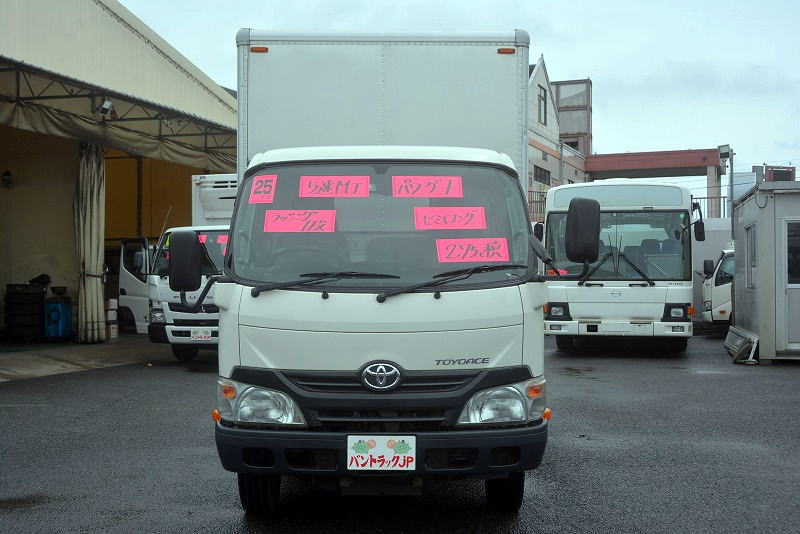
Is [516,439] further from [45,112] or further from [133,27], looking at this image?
[133,27]

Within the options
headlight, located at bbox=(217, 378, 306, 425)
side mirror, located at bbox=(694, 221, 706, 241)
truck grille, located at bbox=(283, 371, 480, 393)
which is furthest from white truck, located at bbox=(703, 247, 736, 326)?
headlight, located at bbox=(217, 378, 306, 425)

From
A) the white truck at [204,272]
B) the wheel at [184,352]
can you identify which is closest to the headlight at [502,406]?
the white truck at [204,272]

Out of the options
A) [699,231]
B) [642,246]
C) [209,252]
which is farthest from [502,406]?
[642,246]

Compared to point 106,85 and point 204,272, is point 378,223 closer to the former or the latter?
point 204,272

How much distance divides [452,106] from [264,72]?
1.38 m

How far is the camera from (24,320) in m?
17.8

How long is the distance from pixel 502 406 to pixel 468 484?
1.71 meters

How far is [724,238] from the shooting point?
23.8m

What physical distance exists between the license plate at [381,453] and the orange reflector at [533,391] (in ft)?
2.15

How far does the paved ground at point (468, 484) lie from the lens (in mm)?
5246

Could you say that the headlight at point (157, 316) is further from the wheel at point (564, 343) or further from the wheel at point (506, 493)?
the wheel at point (506, 493)

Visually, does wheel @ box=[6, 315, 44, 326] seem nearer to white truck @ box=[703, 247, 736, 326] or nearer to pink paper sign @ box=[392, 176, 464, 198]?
white truck @ box=[703, 247, 736, 326]

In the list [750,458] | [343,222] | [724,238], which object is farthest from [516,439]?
[724,238]

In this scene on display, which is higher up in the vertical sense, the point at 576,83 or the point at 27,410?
the point at 576,83
